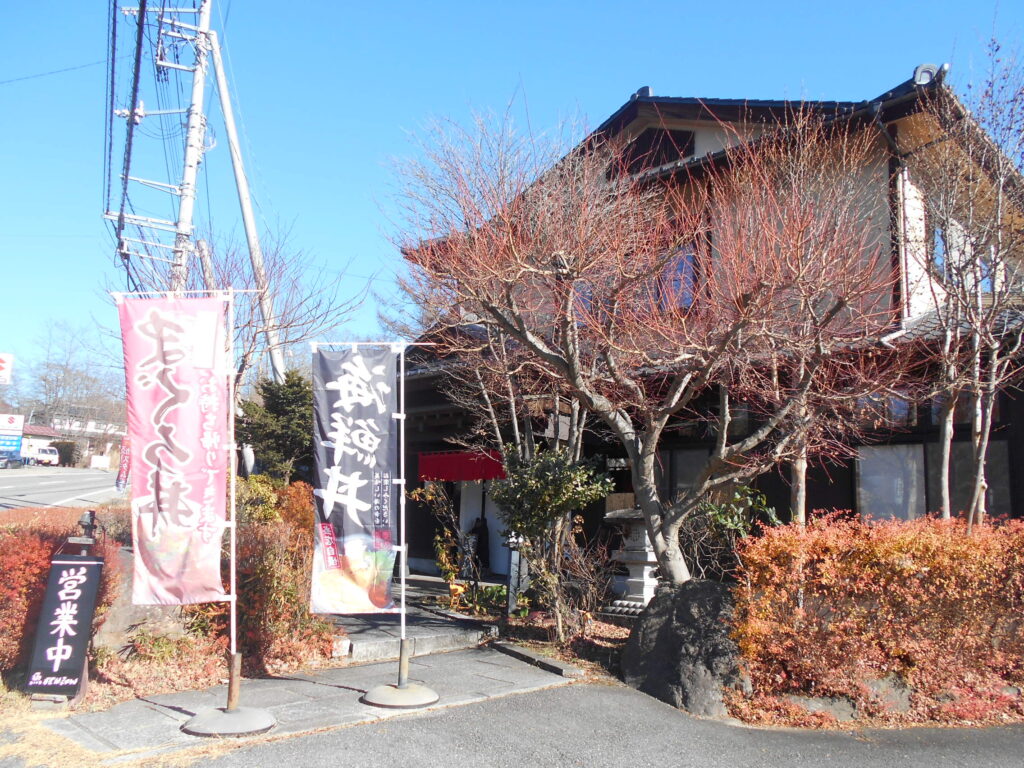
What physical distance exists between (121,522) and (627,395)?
23.3 ft

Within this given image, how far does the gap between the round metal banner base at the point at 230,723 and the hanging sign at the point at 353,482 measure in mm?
1027

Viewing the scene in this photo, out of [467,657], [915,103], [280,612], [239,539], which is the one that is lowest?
[467,657]

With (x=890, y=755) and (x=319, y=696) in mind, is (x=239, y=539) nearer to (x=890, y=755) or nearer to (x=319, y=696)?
(x=319, y=696)

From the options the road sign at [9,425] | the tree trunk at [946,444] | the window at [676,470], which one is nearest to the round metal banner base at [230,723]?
the tree trunk at [946,444]

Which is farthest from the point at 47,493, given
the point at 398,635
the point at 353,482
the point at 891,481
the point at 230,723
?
the point at 891,481

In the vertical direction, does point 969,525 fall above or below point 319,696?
above

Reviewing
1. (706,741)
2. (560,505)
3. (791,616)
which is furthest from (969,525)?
(560,505)

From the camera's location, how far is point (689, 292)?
11383 mm

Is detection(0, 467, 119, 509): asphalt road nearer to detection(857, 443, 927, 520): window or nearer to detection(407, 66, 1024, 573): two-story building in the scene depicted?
detection(407, 66, 1024, 573): two-story building

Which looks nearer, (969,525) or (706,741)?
(706,741)

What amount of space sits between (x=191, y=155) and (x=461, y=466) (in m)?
8.47

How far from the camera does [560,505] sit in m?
9.69

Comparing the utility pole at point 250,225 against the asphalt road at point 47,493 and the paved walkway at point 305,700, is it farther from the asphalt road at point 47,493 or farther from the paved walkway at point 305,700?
the asphalt road at point 47,493

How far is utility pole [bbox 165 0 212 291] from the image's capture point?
47.1ft
